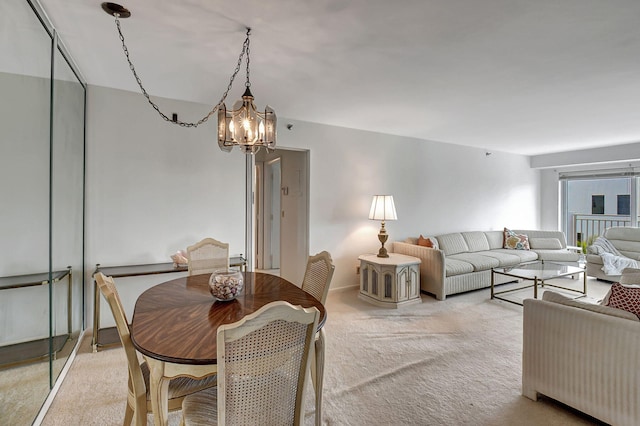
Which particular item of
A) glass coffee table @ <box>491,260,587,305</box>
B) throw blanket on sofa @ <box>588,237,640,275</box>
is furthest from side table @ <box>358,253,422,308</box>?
throw blanket on sofa @ <box>588,237,640,275</box>

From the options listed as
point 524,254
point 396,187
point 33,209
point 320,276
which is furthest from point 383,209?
point 33,209

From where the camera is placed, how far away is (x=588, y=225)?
673cm

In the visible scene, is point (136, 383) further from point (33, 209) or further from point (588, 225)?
point (588, 225)

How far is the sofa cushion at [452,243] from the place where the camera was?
5211 mm

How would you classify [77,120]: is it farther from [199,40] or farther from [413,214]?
[413,214]

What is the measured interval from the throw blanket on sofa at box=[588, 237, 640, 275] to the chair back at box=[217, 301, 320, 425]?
19.2 feet

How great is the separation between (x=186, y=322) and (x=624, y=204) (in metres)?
8.00

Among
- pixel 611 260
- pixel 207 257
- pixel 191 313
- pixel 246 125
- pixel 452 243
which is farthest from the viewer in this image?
pixel 452 243

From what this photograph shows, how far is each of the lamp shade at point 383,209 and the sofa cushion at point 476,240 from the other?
6.43 ft

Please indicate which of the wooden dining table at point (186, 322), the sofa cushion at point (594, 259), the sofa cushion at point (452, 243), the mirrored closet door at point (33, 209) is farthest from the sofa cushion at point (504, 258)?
the mirrored closet door at point (33, 209)

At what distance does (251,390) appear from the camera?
3.85ft

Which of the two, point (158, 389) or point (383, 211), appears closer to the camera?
point (158, 389)

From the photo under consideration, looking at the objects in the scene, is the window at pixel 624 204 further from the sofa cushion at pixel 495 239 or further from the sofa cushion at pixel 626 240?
the sofa cushion at pixel 495 239

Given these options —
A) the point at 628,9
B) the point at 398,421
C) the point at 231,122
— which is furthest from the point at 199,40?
the point at 398,421
